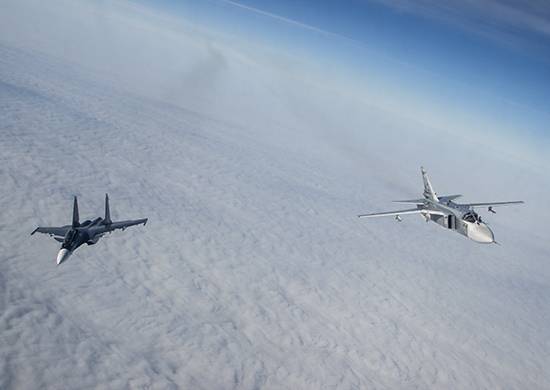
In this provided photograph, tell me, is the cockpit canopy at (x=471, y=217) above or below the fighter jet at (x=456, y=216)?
above

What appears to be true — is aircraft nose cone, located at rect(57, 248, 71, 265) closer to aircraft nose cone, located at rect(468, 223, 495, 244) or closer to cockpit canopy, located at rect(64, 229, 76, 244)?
cockpit canopy, located at rect(64, 229, 76, 244)

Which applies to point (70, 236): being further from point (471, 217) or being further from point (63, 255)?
point (471, 217)

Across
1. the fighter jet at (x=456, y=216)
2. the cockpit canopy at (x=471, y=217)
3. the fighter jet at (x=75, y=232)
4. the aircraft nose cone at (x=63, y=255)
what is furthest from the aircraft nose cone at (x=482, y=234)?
the aircraft nose cone at (x=63, y=255)

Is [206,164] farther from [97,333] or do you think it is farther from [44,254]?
[97,333]

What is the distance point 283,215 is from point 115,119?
90.6m

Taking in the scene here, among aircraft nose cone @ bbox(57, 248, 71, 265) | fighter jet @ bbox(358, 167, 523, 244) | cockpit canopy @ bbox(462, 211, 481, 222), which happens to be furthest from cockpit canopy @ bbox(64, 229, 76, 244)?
cockpit canopy @ bbox(462, 211, 481, 222)

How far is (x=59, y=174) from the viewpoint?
215 ft

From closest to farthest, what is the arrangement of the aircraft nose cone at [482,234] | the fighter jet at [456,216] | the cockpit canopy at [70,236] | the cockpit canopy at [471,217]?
1. the cockpit canopy at [70,236]
2. the aircraft nose cone at [482,234]
3. the fighter jet at [456,216]
4. the cockpit canopy at [471,217]

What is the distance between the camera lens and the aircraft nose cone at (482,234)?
3244 cm

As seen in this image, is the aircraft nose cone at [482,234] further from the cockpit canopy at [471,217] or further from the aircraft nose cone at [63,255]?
the aircraft nose cone at [63,255]

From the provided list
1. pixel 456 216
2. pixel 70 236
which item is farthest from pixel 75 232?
pixel 456 216

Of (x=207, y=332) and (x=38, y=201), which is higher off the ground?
(x=38, y=201)

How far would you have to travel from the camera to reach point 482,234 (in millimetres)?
32812

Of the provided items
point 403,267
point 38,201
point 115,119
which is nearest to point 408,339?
point 403,267
